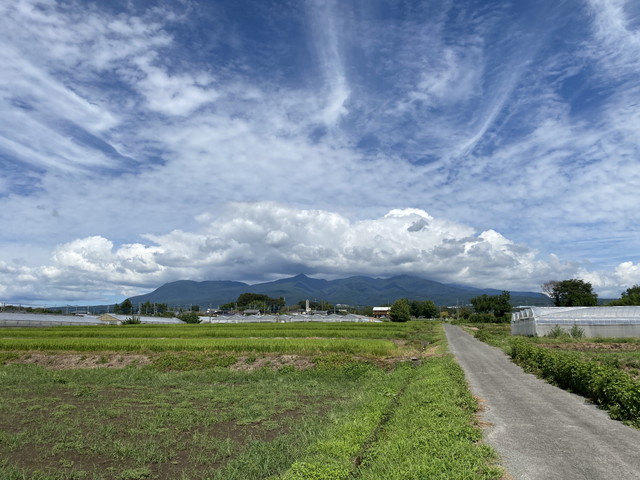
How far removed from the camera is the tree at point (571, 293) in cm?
11824

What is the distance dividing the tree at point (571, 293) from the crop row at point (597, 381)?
367 ft

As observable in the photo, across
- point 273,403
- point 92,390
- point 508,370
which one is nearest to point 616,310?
point 508,370

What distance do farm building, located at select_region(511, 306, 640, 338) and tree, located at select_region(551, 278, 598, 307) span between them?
69539 mm

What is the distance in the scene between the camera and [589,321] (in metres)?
52.7

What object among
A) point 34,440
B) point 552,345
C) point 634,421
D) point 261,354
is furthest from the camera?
point 552,345

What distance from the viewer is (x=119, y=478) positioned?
863 centimetres

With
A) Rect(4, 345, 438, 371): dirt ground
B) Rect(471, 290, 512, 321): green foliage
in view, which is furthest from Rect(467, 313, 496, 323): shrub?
Rect(4, 345, 438, 371): dirt ground

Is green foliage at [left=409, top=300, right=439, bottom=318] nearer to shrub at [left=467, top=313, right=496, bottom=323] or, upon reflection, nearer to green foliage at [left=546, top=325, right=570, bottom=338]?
shrub at [left=467, top=313, right=496, bottom=323]

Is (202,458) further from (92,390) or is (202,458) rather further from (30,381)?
(30,381)

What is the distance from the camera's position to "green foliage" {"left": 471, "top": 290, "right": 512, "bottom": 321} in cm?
11788

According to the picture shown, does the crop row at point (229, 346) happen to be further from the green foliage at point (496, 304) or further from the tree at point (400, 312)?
the green foliage at point (496, 304)

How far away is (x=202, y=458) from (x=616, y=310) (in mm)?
61495

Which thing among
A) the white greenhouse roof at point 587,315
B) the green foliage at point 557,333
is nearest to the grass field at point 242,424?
the green foliage at point 557,333

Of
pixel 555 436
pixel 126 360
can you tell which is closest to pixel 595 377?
pixel 555 436
